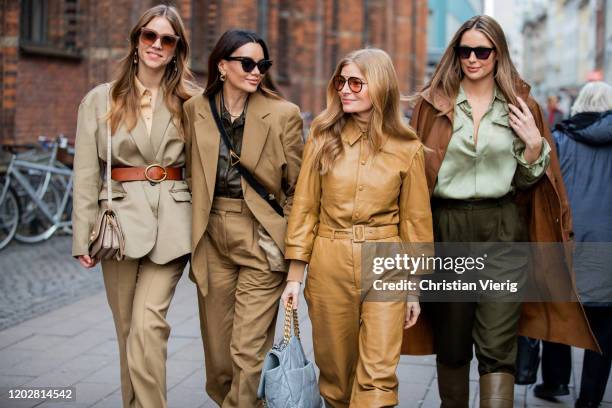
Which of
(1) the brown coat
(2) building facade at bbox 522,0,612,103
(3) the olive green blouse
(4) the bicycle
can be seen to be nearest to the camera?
(3) the olive green blouse

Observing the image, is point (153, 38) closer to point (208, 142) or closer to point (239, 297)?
point (208, 142)

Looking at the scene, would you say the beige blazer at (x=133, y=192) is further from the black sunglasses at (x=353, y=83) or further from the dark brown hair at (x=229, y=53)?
the black sunglasses at (x=353, y=83)

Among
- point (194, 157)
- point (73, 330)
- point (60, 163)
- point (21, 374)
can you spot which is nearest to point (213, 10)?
point (60, 163)

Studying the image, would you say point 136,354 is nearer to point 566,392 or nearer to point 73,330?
point 566,392

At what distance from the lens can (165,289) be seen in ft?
15.1

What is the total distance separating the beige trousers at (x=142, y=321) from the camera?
14.8 ft

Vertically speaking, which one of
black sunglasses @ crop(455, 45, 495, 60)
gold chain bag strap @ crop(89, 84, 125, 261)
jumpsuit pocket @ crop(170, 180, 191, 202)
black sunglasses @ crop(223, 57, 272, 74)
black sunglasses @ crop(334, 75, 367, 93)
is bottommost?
gold chain bag strap @ crop(89, 84, 125, 261)

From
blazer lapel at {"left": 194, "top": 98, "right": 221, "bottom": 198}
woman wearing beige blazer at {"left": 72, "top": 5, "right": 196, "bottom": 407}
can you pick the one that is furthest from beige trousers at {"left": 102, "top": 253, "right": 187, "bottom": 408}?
blazer lapel at {"left": 194, "top": 98, "right": 221, "bottom": 198}

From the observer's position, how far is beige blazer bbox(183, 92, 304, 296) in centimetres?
459

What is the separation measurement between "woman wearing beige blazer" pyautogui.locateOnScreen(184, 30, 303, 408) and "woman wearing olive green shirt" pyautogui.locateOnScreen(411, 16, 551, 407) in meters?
0.72

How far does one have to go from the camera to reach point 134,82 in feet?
15.4

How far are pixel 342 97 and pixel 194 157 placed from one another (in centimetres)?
75

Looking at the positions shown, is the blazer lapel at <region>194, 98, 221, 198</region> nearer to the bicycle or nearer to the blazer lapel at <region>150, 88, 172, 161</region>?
the blazer lapel at <region>150, 88, 172, 161</region>

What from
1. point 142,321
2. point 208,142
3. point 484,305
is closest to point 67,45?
point 208,142
